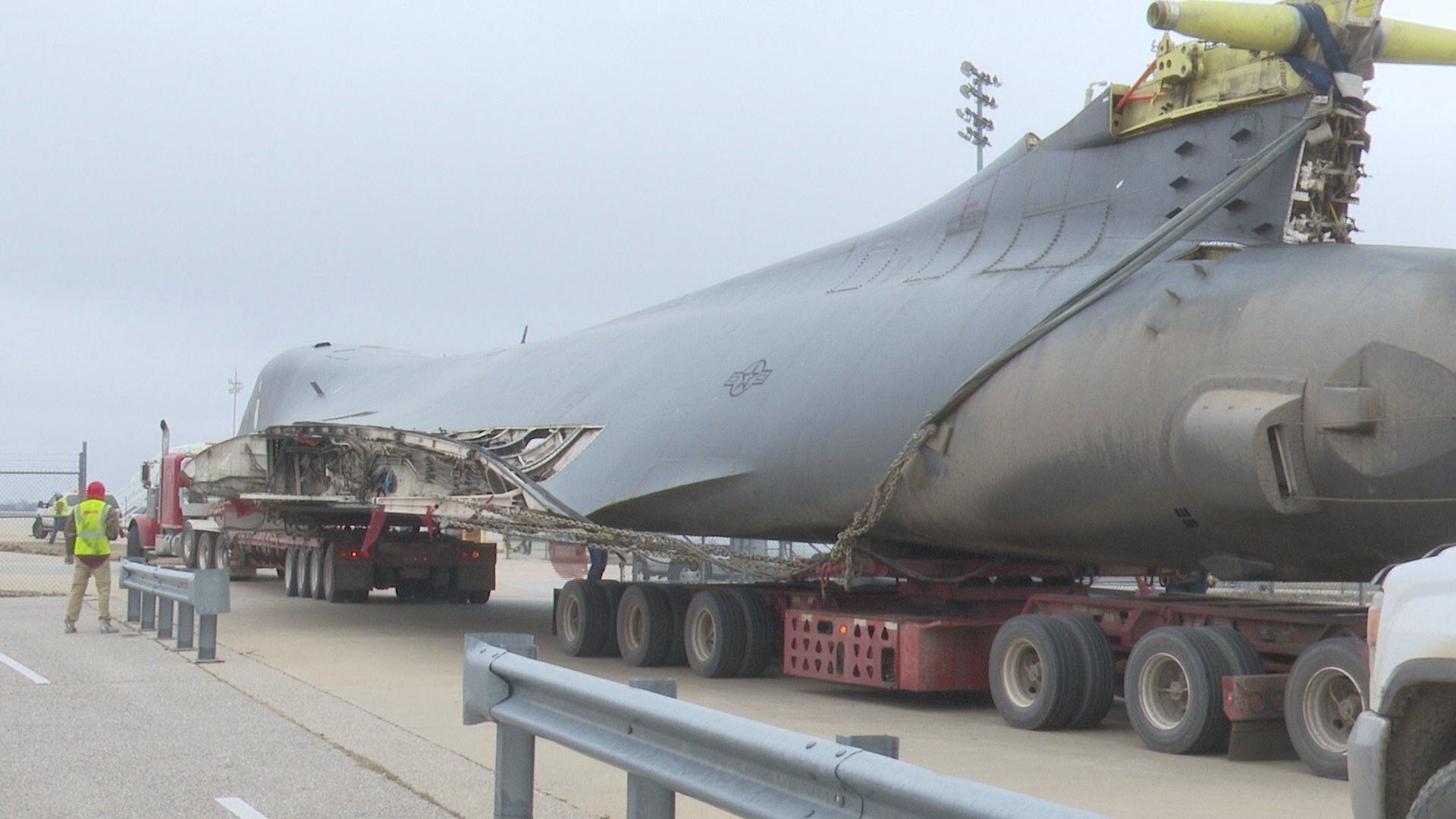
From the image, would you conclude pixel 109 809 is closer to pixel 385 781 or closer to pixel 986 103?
pixel 385 781

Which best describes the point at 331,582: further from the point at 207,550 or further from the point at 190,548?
the point at 190,548


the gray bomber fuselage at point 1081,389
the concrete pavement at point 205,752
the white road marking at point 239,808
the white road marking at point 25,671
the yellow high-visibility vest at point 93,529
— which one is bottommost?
the white road marking at point 239,808

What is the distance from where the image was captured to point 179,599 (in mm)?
16172

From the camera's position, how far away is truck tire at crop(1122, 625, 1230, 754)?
10609 millimetres

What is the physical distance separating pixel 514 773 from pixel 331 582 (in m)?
20.2

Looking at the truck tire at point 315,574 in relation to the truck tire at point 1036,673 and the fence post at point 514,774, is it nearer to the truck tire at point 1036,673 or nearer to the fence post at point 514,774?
the truck tire at point 1036,673

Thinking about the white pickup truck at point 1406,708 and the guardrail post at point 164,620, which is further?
the guardrail post at point 164,620

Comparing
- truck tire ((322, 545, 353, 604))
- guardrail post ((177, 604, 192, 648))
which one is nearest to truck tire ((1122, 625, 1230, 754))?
guardrail post ((177, 604, 192, 648))

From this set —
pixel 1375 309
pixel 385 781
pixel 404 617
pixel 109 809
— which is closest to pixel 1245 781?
pixel 1375 309

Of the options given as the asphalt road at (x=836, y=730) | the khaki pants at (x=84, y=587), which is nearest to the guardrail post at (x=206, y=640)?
the asphalt road at (x=836, y=730)

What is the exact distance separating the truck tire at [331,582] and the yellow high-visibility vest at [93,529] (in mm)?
7758

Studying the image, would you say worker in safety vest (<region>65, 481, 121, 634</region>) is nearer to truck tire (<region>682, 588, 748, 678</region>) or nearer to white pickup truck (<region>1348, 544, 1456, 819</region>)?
truck tire (<region>682, 588, 748, 678</region>)

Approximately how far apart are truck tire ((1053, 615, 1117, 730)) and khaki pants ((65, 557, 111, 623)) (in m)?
11.1

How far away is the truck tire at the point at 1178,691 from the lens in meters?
10.6
